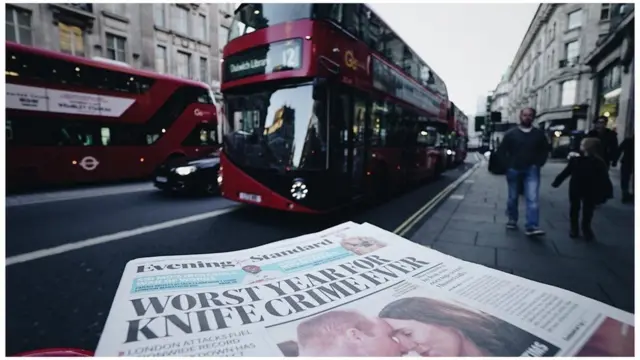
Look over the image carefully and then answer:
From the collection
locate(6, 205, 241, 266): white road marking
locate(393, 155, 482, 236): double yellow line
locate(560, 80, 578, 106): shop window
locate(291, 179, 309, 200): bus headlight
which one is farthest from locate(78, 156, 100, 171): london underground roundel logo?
locate(560, 80, 578, 106): shop window

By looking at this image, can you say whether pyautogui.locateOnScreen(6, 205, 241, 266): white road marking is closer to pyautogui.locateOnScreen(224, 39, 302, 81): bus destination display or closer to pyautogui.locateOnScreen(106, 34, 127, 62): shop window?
pyautogui.locateOnScreen(224, 39, 302, 81): bus destination display

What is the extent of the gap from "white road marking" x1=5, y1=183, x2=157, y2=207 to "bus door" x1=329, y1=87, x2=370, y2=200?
6.12 m

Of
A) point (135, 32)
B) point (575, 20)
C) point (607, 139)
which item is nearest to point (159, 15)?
point (135, 32)

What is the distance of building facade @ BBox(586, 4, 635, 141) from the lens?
1302cm

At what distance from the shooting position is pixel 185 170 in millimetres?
7777

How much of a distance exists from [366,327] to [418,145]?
29.7ft

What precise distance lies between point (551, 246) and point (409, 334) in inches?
167

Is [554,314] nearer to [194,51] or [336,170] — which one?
[336,170]

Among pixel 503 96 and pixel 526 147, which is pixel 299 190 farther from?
pixel 503 96

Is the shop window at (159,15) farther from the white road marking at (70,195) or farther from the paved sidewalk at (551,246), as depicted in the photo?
the paved sidewalk at (551,246)

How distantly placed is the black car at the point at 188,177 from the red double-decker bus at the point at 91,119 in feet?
10.5

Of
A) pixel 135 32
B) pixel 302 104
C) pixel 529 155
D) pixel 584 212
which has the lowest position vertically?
pixel 584 212

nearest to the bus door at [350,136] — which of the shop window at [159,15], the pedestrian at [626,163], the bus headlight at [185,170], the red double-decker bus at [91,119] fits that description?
the bus headlight at [185,170]

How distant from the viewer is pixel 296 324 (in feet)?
2.40
